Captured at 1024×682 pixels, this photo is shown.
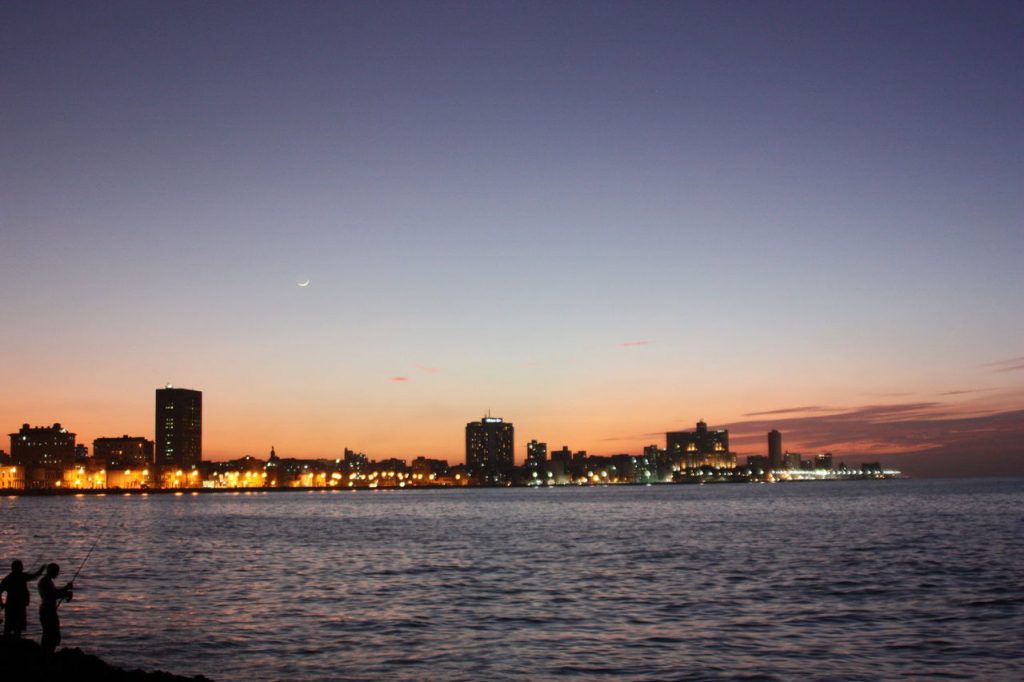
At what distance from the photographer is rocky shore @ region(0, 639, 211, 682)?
63.3ft

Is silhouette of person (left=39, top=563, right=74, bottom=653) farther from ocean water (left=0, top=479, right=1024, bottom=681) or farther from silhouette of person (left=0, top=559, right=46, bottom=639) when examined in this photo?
ocean water (left=0, top=479, right=1024, bottom=681)

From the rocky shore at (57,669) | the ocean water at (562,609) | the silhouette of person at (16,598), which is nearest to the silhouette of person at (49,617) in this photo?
the rocky shore at (57,669)

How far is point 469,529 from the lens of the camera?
90.6 m

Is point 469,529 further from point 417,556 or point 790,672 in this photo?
point 790,672

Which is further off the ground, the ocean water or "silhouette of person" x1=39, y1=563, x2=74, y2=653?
"silhouette of person" x1=39, y1=563, x2=74, y2=653

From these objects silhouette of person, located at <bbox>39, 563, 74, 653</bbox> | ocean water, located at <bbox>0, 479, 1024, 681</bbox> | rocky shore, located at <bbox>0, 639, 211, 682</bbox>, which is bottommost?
ocean water, located at <bbox>0, 479, 1024, 681</bbox>

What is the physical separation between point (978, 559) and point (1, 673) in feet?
162

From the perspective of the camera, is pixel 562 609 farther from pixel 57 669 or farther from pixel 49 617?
pixel 49 617

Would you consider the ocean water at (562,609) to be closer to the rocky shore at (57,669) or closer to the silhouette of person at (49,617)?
the rocky shore at (57,669)

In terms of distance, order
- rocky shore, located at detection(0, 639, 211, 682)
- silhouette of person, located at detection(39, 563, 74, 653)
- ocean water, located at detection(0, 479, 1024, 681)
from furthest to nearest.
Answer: ocean water, located at detection(0, 479, 1024, 681), silhouette of person, located at detection(39, 563, 74, 653), rocky shore, located at detection(0, 639, 211, 682)

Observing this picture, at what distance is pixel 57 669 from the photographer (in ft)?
66.0

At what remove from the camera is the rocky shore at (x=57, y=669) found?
1930cm

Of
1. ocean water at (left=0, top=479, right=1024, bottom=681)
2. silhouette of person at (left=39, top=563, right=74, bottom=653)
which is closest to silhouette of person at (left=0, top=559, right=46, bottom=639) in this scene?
silhouette of person at (left=39, top=563, right=74, bottom=653)

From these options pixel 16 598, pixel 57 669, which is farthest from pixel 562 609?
pixel 16 598
